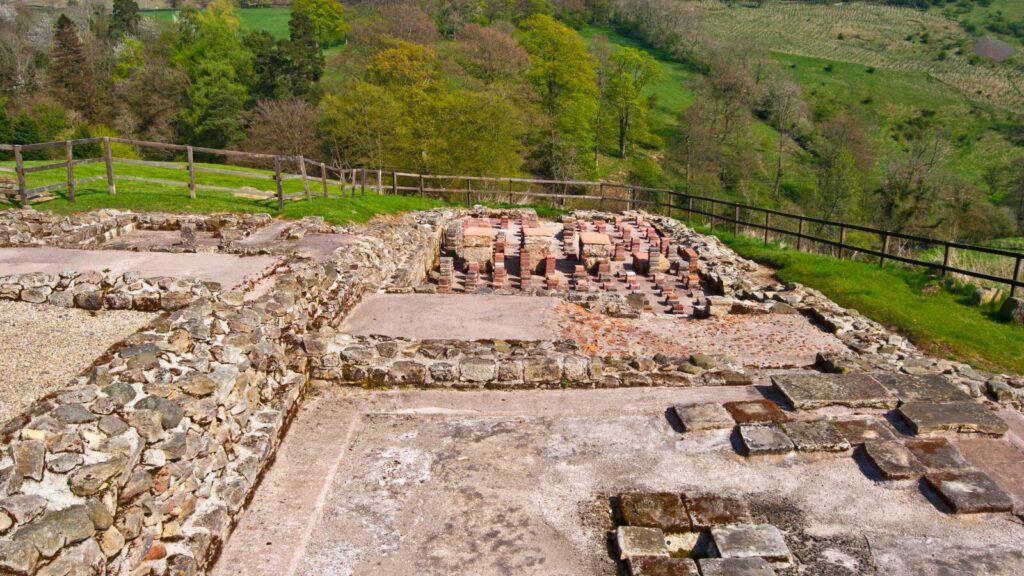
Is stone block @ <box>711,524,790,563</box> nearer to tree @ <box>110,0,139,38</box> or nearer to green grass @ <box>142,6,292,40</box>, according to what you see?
green grass @ <box>142,6,292,40</box>

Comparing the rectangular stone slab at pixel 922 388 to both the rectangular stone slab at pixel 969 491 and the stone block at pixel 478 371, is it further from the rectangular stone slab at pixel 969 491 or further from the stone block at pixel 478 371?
the stone block at pixel 478 371

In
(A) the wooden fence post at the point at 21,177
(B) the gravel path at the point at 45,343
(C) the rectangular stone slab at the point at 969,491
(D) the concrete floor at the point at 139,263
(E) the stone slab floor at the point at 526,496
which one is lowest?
(E) the stone slab floor at the point at 526,496

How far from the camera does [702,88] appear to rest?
5981 cm

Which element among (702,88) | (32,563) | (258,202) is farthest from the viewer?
(702,88)

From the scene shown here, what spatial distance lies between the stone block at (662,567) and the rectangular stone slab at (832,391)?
9.07ft

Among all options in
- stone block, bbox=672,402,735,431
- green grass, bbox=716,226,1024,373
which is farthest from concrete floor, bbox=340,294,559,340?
green grass, bbox=716,226,1024,373

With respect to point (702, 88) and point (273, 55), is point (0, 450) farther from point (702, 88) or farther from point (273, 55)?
point (702, 88)

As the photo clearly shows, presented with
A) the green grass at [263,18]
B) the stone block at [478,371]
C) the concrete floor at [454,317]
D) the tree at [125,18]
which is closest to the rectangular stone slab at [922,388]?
the concrete floor at [454,317]

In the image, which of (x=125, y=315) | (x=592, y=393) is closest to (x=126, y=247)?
(x=125, y=315)

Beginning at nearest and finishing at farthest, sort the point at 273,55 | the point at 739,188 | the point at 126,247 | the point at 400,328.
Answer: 1. the point at 400,328
2. the point at 126,247
3. the point at 739,188
4. the point at 273,55

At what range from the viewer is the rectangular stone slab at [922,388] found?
648 centimetres

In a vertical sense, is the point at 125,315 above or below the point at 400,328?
above

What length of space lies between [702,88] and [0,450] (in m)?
62.9

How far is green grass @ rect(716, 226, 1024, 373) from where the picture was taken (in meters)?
9.20
